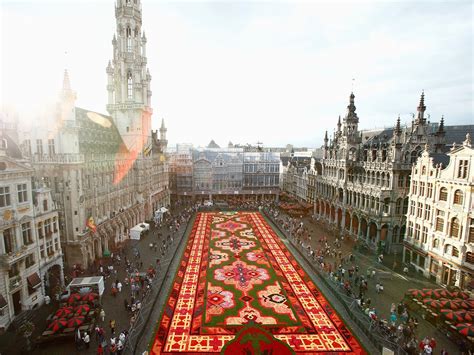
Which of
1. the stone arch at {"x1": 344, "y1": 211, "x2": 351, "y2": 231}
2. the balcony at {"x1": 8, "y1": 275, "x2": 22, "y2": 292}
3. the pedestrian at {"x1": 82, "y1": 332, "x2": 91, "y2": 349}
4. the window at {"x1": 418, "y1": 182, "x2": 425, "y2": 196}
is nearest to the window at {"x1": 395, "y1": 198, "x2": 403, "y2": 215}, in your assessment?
the window at {"x1": 418, "y1": 182, "x2": 425, "y2": 196}

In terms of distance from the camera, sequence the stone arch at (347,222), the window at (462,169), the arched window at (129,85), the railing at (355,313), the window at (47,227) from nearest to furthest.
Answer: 1. the railing at (355,313)
2. the window at (47,227)
3. the window at (462,169)
4. the stone arch at (347,222)
5. the arched window at (129,85)

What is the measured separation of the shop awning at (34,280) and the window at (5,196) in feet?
22.7

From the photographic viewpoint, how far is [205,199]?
78.9m

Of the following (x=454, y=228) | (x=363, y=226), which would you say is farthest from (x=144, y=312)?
(x=363, y=226)

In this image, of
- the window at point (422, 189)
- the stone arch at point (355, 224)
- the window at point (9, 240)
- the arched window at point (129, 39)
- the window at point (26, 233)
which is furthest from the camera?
the arched window at point (129, 39)

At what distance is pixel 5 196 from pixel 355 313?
102 feet

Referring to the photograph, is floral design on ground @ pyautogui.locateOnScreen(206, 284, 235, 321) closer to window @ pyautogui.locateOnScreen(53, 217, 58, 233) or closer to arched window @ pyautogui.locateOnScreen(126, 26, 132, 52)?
window @ pyautogui.locateOnScreen(53, 217, 58, 233)

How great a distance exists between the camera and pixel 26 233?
2517 centimetres

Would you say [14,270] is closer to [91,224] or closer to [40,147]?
[91,224]

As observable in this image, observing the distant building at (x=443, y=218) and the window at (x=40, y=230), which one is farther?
the distant building at (x=443, y=218)

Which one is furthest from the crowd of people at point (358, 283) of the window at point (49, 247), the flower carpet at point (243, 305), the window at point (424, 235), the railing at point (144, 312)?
the window at point (49, 247)

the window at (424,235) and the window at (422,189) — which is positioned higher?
the window at (422,189)

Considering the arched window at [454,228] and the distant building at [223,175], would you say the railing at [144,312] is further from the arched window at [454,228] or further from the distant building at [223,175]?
the distant building at [223,175]

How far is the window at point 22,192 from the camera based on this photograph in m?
24.5
